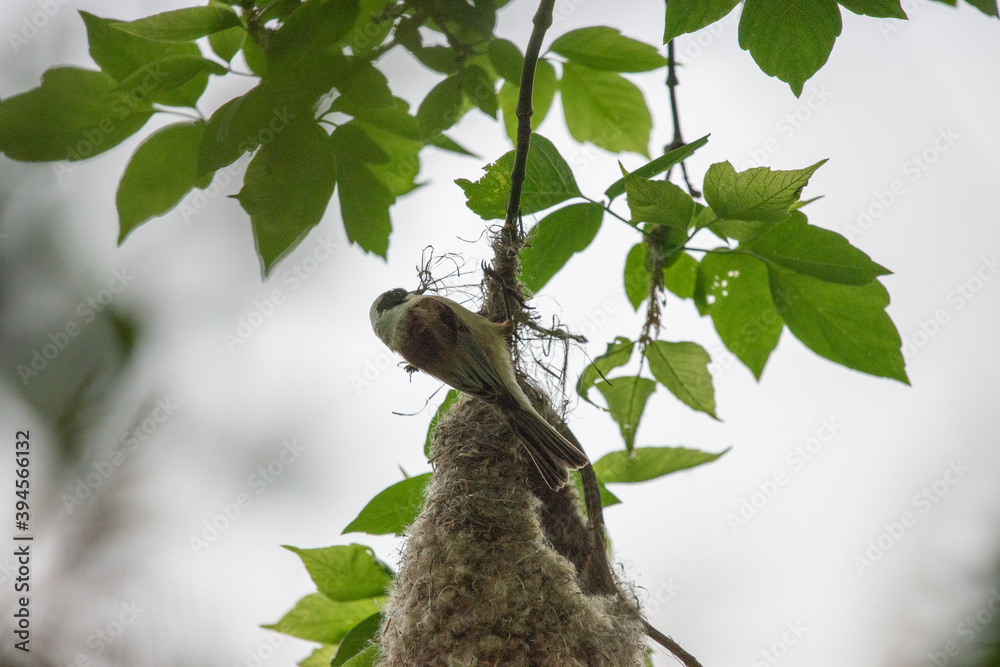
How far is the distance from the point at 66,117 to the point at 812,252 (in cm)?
112

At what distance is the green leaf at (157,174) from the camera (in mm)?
948

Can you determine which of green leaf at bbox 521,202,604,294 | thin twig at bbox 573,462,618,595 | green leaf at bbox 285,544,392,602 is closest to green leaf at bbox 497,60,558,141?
green leaf at bbox 521,202,604,294

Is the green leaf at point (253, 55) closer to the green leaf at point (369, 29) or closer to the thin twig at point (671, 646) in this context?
the green leaf at point (369, 29)

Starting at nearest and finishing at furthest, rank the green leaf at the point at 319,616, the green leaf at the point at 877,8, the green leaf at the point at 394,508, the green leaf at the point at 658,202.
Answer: the green leaf at the point at 877,8 < the green leaf at the point at 658,202 < the green leaf at the point at 394,508 < the green leaf at the point at 319,616

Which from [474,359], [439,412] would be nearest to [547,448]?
[474,359]

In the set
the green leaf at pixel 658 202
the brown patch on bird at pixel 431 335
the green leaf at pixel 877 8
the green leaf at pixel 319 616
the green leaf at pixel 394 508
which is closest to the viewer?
the green leaf at pixel 877 8

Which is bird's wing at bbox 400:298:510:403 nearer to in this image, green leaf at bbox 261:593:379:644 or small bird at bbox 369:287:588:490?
small bird at bbox 369:287:588:490

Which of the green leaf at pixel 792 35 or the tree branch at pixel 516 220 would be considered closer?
the green leaf at pixel 792 35

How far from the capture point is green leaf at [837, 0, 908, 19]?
75 centimetres

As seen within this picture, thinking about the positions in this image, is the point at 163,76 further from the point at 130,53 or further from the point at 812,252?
the point at 812,252

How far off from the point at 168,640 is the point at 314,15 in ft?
4.65

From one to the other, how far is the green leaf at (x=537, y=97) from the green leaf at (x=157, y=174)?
1.84ft

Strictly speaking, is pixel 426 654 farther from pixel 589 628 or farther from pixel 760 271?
pixel 760 271

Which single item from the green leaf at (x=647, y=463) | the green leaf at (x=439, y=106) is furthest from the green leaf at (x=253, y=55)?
the green leaf at (x=647, y=463)
